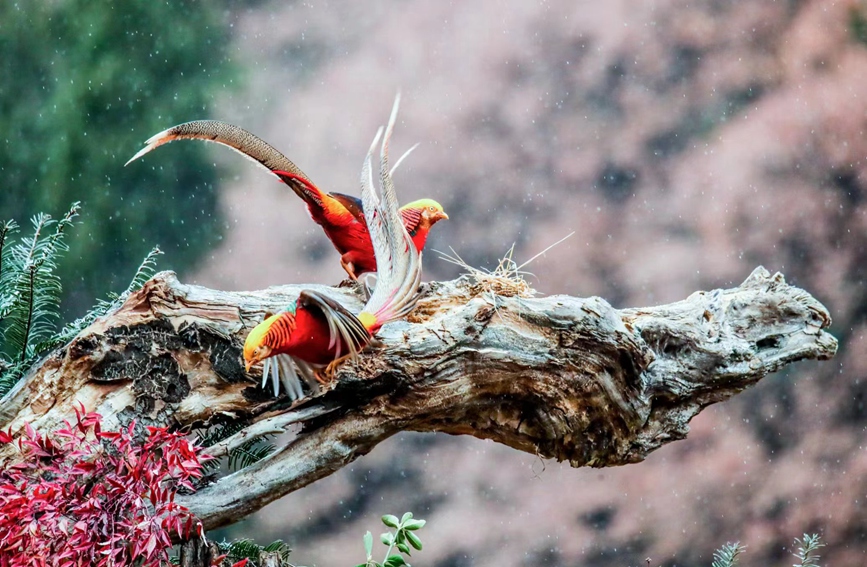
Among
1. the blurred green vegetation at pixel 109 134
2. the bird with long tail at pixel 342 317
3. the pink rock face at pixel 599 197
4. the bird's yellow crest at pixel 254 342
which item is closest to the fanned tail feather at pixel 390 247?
the bird with long tail at pixel 342 317

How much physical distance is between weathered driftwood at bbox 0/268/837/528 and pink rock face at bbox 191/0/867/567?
34.9 inches

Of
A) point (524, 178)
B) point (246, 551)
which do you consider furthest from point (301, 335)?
point (524, 178)

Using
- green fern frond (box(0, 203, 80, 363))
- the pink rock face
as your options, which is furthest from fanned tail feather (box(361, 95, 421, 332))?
the pink rock face

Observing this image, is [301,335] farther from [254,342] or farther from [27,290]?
[27,290]

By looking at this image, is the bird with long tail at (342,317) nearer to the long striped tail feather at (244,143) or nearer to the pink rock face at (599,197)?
the long striped tail feather at (244,143)

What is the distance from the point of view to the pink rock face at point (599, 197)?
8.63ft

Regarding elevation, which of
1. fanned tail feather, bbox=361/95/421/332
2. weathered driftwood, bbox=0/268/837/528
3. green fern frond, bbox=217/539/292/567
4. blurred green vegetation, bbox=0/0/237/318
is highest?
blurred green vegetation, bbox=0/0/237/318

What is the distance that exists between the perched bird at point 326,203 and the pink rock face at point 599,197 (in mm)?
871

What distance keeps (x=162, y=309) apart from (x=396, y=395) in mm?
492

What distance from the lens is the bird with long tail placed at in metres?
1.30

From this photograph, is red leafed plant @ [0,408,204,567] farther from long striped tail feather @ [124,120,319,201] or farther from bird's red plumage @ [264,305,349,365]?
long striped tail feather @ [124,120,319,201]

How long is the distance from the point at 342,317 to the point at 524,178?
1.47m

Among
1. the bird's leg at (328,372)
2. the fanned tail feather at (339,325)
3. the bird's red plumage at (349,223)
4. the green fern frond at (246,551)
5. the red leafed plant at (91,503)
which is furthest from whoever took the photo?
the green fern frond at (246,551)

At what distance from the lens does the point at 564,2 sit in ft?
8.79
